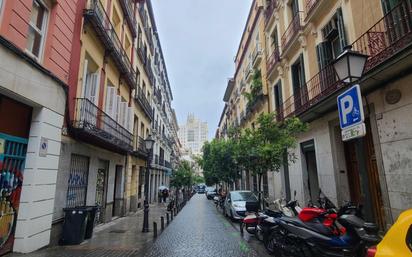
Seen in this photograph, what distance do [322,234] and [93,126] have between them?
25.7ft

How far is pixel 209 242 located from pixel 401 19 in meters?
8.36

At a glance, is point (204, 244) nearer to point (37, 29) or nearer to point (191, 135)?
point (37, 29)

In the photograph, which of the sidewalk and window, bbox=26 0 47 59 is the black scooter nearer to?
the sidewalk

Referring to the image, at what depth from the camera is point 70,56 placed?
841 centimetres

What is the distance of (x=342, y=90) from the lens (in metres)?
7.92

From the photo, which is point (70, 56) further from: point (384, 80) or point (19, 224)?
point (384, 80)

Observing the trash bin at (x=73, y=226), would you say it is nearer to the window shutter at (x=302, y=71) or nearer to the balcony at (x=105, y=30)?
the balcony at (x=105, y=30)

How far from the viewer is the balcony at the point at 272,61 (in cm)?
1552

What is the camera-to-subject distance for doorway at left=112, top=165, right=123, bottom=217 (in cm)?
1409

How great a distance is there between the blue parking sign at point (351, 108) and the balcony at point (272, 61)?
11882 millimetres

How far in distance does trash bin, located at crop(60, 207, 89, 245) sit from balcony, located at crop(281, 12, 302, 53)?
1199cm

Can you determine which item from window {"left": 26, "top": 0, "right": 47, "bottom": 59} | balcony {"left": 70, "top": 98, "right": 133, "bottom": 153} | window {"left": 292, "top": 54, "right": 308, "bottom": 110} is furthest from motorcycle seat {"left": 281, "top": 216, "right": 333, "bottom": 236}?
window {"left": 26, "top": 0, "right": 47, "bottom": 59}

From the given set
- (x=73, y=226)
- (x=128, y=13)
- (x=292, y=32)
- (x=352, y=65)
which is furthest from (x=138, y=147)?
(x=352, y=65)

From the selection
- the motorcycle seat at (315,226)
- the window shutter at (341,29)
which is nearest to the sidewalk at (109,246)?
the motorcycle seat at (315,226)
